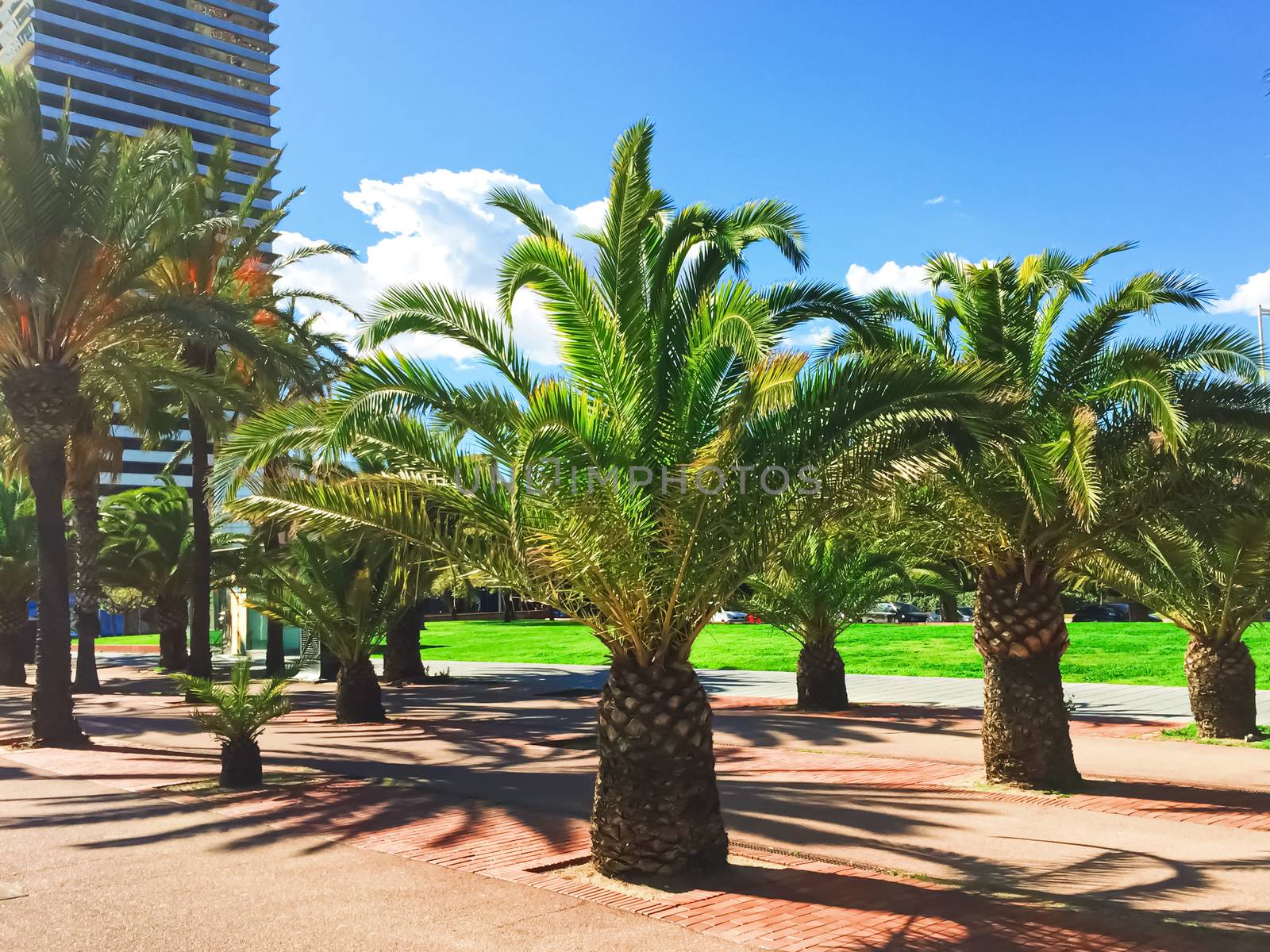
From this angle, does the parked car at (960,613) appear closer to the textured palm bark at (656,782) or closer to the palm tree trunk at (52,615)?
the palm tree trunk at (52,615)

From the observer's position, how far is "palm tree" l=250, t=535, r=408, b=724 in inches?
663

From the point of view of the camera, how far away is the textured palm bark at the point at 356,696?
55.7 ft

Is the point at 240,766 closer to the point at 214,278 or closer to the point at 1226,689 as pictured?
the point at 1226,689

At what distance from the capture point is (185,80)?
366 ft

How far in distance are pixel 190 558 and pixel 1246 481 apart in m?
24.5

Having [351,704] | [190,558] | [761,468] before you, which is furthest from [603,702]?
[190,558]

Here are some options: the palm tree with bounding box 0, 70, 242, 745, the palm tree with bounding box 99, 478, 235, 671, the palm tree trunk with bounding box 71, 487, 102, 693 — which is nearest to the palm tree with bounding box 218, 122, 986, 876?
the palm tree with bounding box 0, 70, 242, 745

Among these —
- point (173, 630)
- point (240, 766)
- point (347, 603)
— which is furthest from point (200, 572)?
point (240, 766)

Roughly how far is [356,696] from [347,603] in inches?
58.7

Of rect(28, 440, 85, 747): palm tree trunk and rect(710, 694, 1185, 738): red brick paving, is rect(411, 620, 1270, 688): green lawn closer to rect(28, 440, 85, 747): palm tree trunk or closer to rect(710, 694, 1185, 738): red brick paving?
rect(710, 694, 1185, 738): red brick paving

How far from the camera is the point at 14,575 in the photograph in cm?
2516

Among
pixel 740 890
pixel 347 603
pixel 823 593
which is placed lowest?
pixel 740 890

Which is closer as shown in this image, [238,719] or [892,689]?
[238,719]

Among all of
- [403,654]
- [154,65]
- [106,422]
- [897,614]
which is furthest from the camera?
[154,65]
